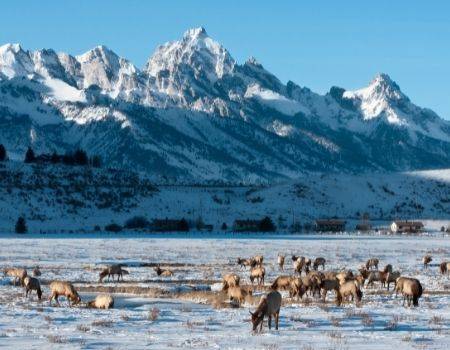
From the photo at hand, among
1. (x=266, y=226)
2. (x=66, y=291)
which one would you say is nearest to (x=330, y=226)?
(x=266, y=226)

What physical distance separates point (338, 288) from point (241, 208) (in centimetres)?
15818

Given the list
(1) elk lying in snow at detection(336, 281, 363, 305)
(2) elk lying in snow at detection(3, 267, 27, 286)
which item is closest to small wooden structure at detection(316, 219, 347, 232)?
(2) elk lying in snow at detection(3, 267, 27, 286)

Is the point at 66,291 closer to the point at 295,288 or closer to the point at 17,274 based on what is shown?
the point at 295,288

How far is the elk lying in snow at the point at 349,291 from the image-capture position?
36.8 m

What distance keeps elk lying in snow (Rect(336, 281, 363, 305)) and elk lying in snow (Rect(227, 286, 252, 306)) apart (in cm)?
378

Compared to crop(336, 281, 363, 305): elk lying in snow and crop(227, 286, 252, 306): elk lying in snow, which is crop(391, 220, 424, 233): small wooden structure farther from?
crop(227, 286, 252, 306): elk lying in snow

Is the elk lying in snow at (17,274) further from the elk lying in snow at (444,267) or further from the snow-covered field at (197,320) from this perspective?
the elk lying in snow at (444,267)

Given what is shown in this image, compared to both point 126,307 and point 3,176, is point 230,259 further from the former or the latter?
point 3,176

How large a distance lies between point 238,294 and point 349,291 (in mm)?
4605

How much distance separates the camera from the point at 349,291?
3722cm

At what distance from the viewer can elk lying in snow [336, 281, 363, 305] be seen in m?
36.8

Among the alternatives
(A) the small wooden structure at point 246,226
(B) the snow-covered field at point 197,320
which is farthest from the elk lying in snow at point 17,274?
(A) the small wooden structure at point 246,226

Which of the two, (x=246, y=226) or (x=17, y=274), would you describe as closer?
(x=17, y=274)

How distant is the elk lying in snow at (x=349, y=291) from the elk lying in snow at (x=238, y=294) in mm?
3777
